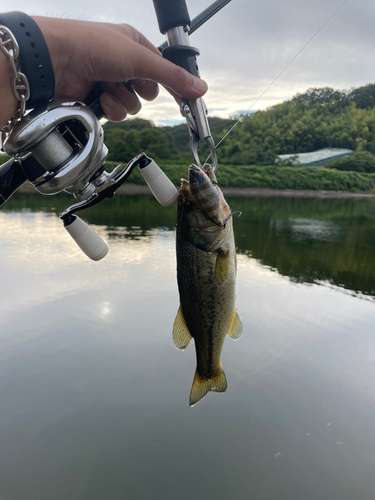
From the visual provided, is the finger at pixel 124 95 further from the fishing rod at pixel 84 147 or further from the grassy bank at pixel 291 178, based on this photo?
the grassy bank at pixel 291 178

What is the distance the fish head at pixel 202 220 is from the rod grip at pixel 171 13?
627 mm

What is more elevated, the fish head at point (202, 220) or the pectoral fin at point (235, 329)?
the fish head at point (202, 220)

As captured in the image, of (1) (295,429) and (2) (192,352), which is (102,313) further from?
(1) (295,429)

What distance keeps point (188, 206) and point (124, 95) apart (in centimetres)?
87

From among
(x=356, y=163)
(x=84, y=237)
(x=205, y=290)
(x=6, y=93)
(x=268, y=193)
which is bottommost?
(x=268, y=193)

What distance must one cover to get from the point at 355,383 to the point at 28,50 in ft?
22.3

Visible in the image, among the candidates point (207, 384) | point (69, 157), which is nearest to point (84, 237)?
point (69, 157)

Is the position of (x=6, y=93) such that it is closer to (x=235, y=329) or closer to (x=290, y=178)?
(x=235, y=329)

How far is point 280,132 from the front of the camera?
65188 millimetres

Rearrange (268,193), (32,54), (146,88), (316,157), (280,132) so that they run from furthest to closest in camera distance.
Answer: (280,132) → (316,157) → (268,193) → (146,88) → (32,54)

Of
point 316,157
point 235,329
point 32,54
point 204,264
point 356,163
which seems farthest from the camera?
point 316,157

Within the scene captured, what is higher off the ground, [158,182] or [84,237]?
[158,182]

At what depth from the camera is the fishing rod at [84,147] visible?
152 centimetres

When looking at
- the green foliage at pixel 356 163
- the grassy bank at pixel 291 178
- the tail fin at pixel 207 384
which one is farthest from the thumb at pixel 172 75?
the green foliage at pixel 356 163
